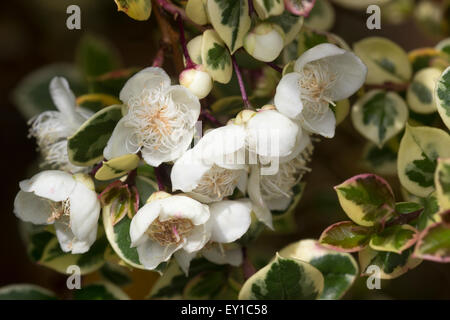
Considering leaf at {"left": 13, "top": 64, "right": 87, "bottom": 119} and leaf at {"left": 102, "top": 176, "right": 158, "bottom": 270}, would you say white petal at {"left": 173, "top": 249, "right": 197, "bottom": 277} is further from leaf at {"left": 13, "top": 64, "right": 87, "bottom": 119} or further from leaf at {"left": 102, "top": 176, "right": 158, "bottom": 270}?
leaf at {"left": 13, "top": 64, "right": 87, "bottom": 119}

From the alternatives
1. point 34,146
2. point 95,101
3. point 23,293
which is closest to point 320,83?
point 95,101

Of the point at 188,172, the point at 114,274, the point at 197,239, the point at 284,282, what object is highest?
the point at 188,172

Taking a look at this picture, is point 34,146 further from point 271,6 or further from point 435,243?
point 435,243

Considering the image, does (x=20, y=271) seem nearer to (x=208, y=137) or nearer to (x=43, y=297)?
(x=43, y=297)

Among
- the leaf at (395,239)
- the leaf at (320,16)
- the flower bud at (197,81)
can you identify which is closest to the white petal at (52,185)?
the flower bud at (197,81)

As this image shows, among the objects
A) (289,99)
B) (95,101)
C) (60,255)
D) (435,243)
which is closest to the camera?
(435,243)

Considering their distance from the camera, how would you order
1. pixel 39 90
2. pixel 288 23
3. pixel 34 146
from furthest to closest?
pixel 34 146 < pixel 39 90 < pixel 288 23

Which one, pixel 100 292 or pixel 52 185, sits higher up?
pixel 52 185

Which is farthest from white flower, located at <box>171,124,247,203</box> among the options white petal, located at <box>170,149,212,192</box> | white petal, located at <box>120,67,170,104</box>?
white petal, located at <box>120,67,170,104</box>
